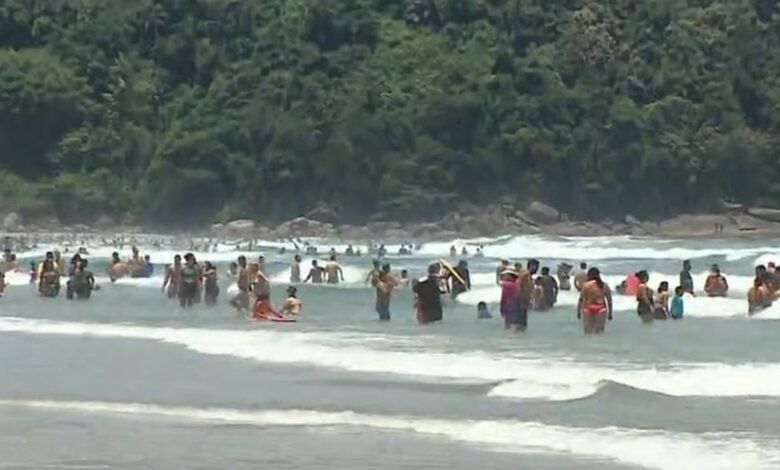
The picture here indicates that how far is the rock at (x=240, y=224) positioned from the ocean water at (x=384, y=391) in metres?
49.2

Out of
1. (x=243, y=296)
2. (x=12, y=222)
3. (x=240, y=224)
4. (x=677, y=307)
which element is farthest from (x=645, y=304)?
(x=12, y=222)

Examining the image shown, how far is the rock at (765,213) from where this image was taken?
7956 cm

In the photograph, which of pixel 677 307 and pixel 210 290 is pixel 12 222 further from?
pixel 677 307

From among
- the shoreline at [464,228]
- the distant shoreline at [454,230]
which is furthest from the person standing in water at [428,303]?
the shoreline at [464,228]

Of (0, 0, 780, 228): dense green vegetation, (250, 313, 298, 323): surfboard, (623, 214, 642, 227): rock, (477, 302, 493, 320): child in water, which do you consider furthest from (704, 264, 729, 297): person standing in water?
(623, 214, 642, 227): rock

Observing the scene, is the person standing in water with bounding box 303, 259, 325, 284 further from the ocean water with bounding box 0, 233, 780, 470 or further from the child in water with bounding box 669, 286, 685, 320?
the child in water with bounding box 669, 286, 685, 320

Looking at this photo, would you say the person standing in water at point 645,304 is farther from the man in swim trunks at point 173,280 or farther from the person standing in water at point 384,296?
the man in swim trunks at point 173,280

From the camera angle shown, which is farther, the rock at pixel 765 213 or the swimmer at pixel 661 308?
the rock at pixel 765 213

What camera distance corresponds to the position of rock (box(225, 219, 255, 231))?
A: 76.4 metres

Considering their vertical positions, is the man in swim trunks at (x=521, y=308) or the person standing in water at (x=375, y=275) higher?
the person standing in water at (x=375, y=275)

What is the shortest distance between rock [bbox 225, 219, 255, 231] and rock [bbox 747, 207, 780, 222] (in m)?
24.2

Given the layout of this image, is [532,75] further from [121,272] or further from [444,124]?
[121,272]

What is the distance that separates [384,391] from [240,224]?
6186cm

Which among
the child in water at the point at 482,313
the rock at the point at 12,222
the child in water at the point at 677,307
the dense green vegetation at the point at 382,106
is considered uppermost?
the dense green vegetation at the point at 382,106
